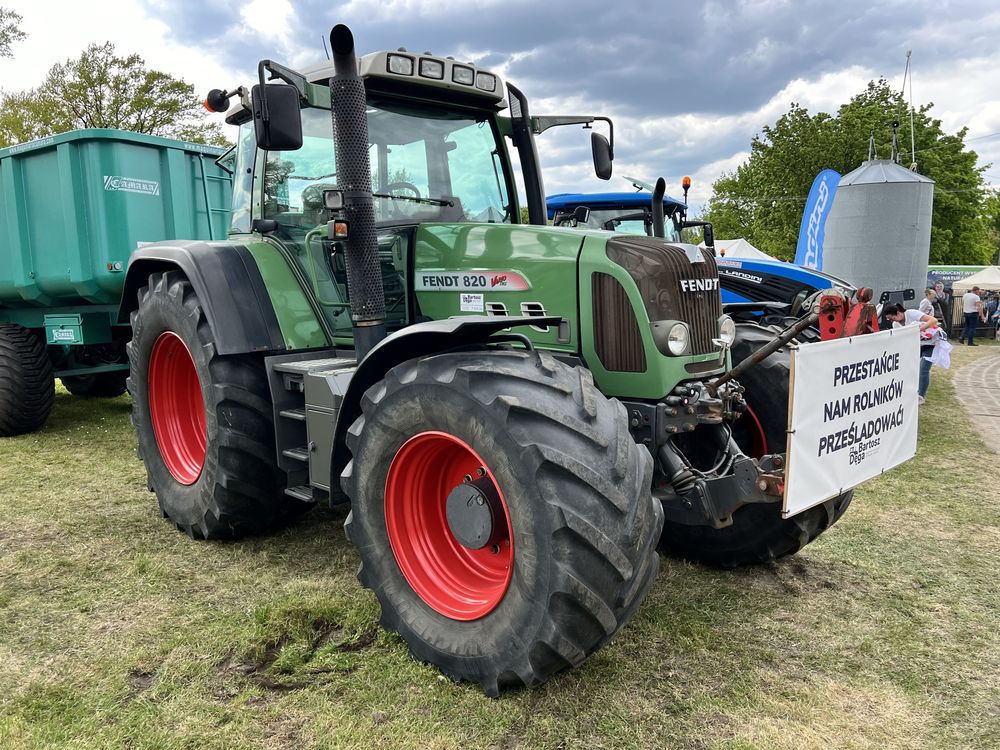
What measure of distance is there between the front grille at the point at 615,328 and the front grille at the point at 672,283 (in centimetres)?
8

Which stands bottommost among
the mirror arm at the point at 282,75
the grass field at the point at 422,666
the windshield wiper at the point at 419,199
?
the grass field at the point at 422,666

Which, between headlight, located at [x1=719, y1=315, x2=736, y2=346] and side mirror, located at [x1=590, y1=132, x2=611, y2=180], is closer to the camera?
headlight, located at [x1=719, y1=315, x2=736, y2=346]

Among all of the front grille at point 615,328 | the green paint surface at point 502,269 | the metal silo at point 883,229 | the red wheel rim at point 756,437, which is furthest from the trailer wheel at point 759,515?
the metal silo at point 883,229

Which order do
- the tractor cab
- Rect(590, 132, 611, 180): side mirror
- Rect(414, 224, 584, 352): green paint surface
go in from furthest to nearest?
Rect(590, 132, 611, 180): side mirror
the tractor cab
Rect(414, 224, 584, 352): green paint surface

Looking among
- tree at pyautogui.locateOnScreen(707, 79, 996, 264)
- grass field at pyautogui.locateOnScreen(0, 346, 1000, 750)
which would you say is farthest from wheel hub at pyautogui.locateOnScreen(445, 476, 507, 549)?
tree at pyautogui.locateOnScreen(707, 79, 996, 264)

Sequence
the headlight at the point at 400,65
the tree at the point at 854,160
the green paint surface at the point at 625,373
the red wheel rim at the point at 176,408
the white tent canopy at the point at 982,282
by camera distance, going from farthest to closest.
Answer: the tree at the point at 854,160, the white tent canopy at the point at 982,282, the red wheel rim at the point at 176,408, the headlight at the point at 400,65, the green paint surface at the point at 625,373

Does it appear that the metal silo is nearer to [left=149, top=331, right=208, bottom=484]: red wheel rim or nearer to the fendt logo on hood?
the fendt logo on hood

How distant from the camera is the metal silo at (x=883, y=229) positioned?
13.5 meters

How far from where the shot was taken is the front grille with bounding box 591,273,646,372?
329cm

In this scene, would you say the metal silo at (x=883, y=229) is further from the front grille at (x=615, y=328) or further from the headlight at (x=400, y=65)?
the headlight at (x=400, y=65)

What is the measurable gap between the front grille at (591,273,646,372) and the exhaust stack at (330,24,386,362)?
102 cm

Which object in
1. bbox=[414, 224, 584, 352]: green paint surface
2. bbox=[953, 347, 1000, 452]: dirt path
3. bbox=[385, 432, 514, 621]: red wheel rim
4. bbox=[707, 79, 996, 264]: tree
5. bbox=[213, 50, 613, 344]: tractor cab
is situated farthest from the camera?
bbox=[707, 79, 996, 264]: tree

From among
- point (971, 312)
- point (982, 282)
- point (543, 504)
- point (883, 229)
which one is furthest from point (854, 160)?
point (543, 504)

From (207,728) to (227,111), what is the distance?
3.50m
